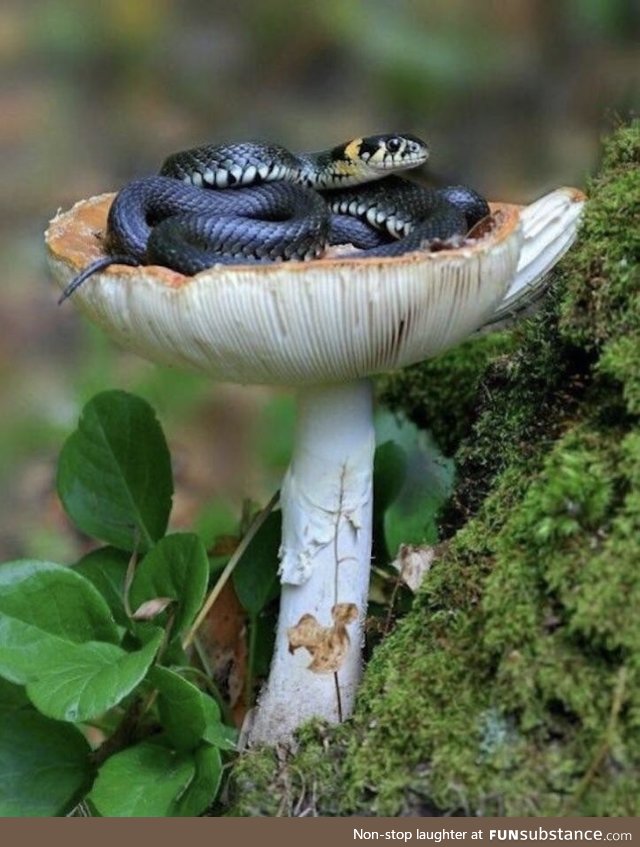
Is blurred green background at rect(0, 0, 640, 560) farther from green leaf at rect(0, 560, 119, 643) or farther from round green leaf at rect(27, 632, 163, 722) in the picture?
round green leaf at rect(27, 632, 163, 722)

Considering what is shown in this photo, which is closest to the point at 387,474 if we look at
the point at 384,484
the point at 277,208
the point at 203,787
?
the point at 384,484

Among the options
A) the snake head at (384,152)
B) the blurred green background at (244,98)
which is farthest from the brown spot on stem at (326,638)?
the blurred green background at (244,98)

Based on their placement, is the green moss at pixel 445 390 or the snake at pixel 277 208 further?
the green moss at pixel 445 390

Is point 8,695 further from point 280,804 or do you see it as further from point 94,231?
point 94,231

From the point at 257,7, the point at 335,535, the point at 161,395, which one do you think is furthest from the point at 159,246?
the point at 257,7

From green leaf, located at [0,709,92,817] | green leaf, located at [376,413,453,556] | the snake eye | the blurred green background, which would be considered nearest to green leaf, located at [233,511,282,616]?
green leaf, located at [376,413,453,556]

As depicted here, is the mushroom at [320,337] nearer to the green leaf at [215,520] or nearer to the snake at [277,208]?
the snake at [277,208]
